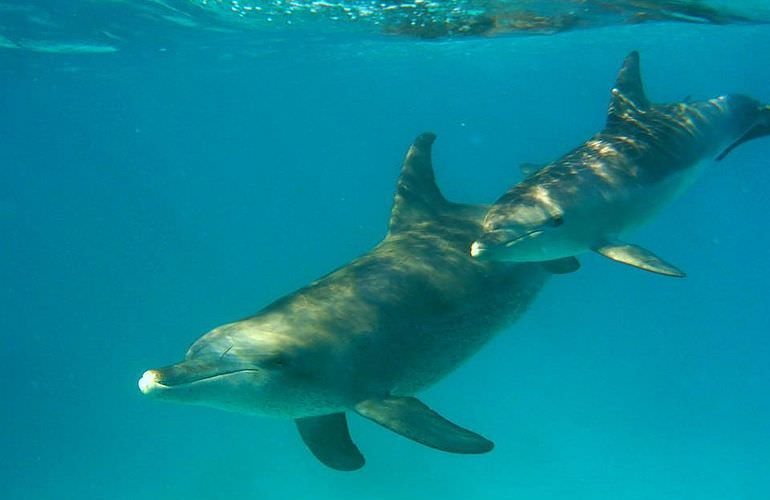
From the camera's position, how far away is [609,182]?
284 inches

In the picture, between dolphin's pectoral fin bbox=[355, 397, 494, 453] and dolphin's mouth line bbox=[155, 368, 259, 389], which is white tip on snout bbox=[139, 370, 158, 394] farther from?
dolphin's pectoral fin bbox=[355, 397, 494, 453]

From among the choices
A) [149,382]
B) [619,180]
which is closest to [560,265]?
[619,180]

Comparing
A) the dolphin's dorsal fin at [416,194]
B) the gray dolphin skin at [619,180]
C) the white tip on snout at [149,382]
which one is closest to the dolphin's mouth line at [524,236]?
the gray dolphin skin at [619,180]

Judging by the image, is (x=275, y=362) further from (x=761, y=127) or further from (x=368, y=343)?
(x=761, y=127)

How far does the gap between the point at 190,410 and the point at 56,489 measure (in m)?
5.90

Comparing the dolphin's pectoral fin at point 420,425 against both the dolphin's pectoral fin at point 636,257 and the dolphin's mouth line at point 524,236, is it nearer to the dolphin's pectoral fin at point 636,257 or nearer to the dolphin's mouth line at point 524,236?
the dolphin's mouth line at point 524,236

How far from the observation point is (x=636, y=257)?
6688 millimetres

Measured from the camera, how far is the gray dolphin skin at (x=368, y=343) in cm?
469

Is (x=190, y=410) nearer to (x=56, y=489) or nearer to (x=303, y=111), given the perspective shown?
(x=56, y=489)

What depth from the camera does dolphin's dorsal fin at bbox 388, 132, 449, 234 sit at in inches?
307

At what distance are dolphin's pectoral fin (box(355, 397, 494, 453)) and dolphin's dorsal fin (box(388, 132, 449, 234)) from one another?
9.54 feet

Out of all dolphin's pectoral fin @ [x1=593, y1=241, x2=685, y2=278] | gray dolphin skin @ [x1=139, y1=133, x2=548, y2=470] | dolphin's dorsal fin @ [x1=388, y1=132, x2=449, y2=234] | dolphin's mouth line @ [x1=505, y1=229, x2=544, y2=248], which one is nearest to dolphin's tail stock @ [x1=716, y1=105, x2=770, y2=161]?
dolphin's pectoral fin @ [x1=593, y1=241, x2=685, y2=278]

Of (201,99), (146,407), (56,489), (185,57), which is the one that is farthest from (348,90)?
(56,489)

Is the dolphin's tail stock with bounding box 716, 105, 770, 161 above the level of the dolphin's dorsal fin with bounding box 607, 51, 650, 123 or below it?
below
